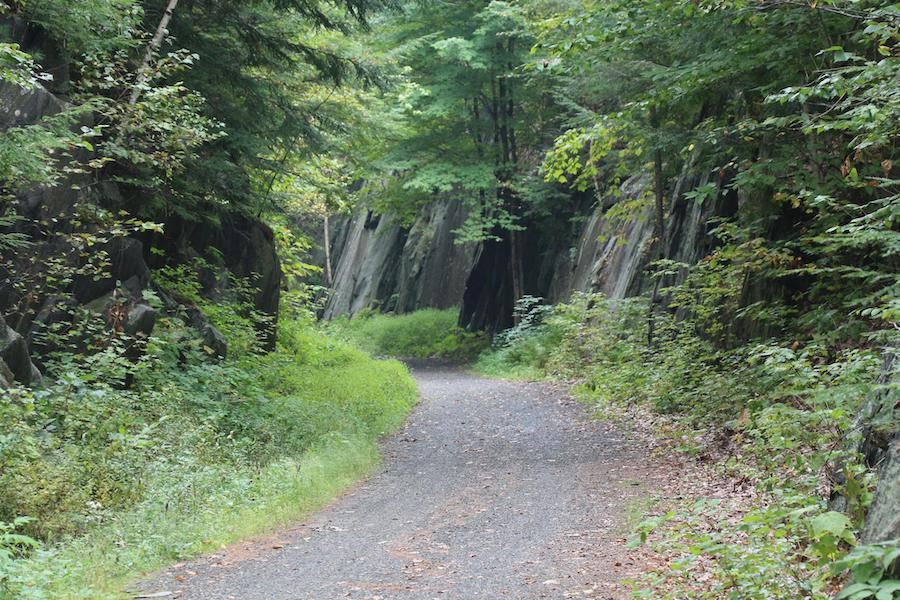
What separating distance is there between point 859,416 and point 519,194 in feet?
67.4

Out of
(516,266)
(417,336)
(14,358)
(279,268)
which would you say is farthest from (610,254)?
(14,358)

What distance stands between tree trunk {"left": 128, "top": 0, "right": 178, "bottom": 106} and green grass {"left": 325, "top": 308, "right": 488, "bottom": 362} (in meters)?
17.7

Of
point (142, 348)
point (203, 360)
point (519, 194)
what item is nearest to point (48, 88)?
point (142, 348)


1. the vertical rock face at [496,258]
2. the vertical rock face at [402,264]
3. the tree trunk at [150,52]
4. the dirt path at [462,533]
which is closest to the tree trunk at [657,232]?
the vertical rock face at [496,258]

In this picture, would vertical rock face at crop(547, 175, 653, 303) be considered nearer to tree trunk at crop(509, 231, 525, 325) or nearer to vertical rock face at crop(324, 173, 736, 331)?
vertical rock face at crop(324, 173, 736, 331)

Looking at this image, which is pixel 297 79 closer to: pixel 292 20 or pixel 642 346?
pixel 292 20

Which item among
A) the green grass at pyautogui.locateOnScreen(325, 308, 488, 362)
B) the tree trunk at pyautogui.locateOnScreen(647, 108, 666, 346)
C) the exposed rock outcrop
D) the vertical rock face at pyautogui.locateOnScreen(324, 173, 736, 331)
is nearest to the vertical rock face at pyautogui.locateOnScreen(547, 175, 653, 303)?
the vertical rock face at pyautogui.locateOnScreen(324, 173, 736, 331)

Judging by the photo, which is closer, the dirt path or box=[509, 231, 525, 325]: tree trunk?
Answer: the dirt path

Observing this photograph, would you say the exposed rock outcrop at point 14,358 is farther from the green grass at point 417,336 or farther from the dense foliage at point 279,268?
the green grass at point 417,336

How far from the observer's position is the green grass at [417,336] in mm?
28692

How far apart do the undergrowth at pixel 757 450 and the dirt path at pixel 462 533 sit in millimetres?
626

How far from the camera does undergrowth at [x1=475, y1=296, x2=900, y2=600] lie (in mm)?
4336

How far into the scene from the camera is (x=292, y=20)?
44.8 feet

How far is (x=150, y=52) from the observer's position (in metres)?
9.95
